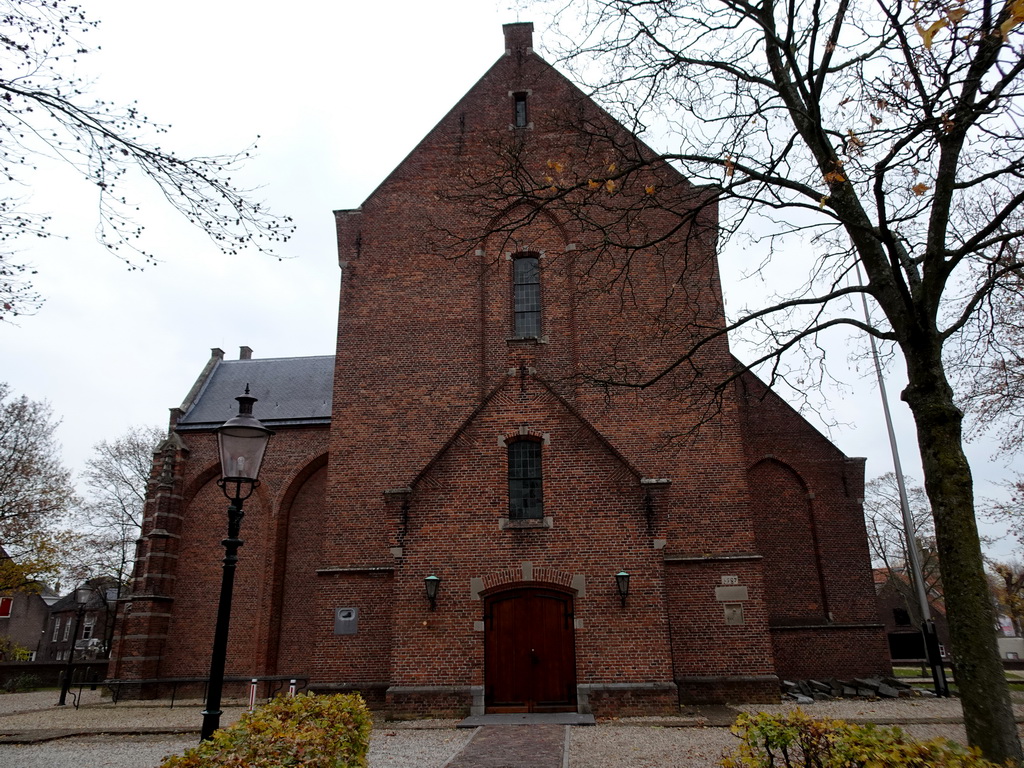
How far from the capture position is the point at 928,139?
7164 millimetres

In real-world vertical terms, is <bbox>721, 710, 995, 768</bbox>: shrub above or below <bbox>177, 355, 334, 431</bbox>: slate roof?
below

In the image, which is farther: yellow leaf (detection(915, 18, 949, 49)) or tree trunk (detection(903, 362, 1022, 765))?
tree trunk (detection(903, 362, 1022, 765))

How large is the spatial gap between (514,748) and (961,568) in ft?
20.6

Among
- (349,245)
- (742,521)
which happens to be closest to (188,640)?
(349,245)

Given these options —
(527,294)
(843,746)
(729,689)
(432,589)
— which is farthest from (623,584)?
(843,746)

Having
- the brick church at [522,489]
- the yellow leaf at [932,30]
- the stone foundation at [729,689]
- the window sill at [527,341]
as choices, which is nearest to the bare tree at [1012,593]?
the brick church at [522,489]

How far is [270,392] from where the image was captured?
2527 centimetres

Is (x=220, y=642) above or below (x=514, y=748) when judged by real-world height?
above

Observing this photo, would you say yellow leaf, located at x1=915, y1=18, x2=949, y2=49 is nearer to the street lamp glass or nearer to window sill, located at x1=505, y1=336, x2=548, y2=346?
the street lamp glass

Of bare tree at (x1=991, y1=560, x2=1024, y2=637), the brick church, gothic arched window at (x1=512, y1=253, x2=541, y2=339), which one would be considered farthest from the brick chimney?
bare tree at (x1=991, y1=560, x2=1024, y2=637)

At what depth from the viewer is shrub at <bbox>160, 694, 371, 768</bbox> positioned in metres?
4.62

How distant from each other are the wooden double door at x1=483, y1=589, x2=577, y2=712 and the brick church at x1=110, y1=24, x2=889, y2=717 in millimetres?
42

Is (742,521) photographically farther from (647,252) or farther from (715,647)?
(647,252)

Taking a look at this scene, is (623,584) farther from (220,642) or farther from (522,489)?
(220,642)
